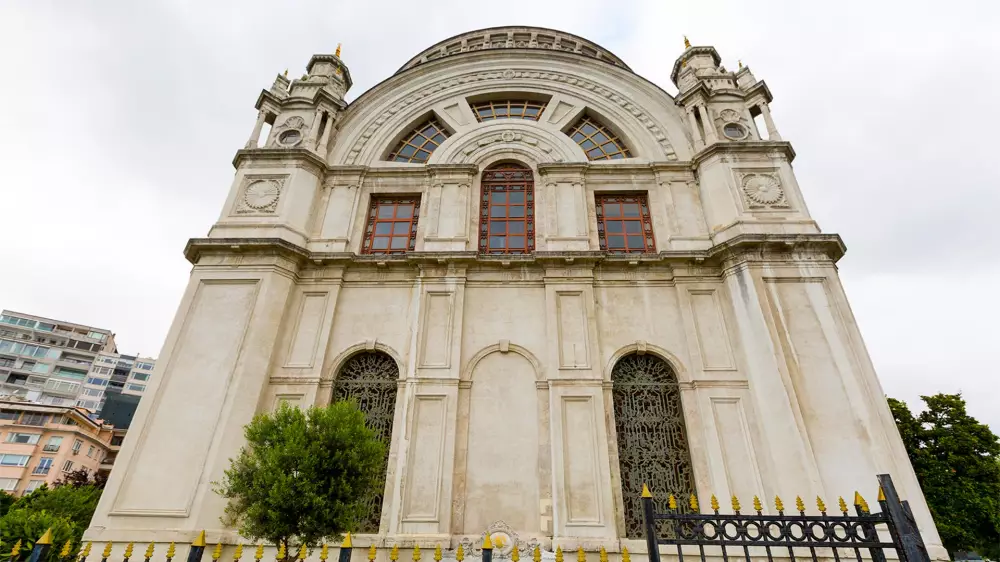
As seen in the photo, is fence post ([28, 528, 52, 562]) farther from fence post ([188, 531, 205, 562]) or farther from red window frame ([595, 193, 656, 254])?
red window frame ([595, 193, 656, 254])

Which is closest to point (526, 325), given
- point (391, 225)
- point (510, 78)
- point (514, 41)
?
point (391, 225)

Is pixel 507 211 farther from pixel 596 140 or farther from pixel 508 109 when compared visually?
pixel 508 109

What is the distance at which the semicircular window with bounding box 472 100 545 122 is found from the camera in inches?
615

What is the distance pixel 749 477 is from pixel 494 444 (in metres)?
4.92

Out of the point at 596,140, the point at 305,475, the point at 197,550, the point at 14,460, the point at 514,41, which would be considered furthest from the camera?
the point at 14,460

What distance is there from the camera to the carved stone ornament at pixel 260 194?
40.6 feet

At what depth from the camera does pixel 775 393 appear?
9.48 metres

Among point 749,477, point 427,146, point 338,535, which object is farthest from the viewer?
point 427,146

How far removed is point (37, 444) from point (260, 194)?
4101cm

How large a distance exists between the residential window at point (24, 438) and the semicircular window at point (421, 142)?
42573 millimetres

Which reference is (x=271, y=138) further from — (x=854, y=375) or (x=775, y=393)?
(x=854, y=375)

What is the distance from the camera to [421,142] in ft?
49.6

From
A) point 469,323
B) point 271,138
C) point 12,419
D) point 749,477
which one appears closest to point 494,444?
point 469,323

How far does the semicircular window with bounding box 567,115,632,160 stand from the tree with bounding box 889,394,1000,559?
16442mm
